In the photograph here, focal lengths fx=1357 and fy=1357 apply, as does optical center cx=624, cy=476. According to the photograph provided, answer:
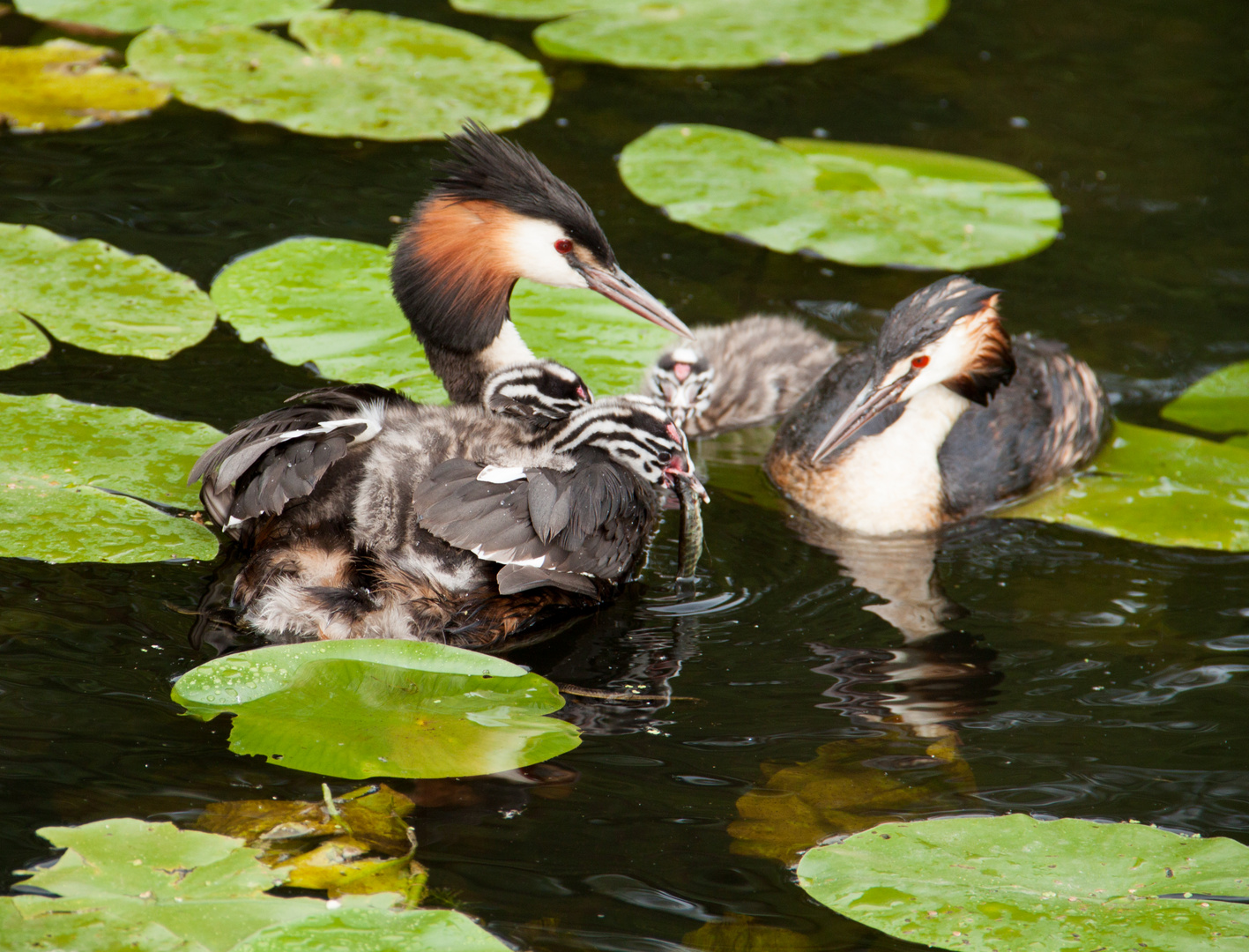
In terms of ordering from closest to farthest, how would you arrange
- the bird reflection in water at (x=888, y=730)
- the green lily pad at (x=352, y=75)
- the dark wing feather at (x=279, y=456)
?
the bird reflection in water at (x=888, y=730) < the dark wing feather at (x=279, y=456) < the green lily pad at (x=352, y=75)

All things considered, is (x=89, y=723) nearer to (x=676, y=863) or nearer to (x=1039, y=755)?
(x=676, y=863)

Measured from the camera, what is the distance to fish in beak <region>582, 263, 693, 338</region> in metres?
4.20

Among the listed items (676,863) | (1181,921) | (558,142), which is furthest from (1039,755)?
(558,142)

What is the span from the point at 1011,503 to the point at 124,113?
4179mm

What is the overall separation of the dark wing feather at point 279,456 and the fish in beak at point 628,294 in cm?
95

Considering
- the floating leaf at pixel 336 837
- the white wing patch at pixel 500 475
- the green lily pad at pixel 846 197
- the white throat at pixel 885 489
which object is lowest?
the floating leaf at pixel 336 837

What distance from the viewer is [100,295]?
4605mm

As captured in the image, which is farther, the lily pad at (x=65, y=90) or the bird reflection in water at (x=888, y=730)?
the lily pad at (x=65, y=90)

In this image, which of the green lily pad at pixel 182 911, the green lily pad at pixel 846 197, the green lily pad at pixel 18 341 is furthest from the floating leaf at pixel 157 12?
the green lily pad at pixel 182 911

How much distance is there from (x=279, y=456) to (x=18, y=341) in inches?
60.2

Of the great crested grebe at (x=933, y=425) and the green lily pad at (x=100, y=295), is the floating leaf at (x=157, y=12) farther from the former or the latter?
the great crested grebe at (x=933, y=425)

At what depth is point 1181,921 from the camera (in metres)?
2.56

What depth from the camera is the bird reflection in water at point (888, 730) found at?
295 cm

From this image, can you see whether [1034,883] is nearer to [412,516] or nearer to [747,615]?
[747,615]
